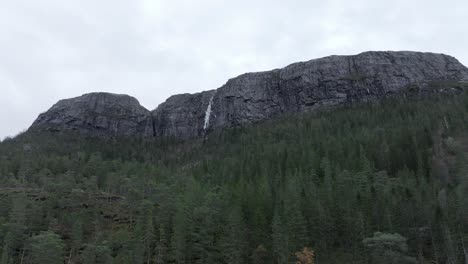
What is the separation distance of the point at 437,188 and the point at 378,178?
12981 mm

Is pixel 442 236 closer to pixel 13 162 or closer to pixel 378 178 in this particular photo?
pixel 378 178

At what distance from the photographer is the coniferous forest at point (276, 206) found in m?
68.8

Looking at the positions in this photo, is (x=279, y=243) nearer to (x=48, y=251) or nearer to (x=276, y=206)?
(x=276, y=206)

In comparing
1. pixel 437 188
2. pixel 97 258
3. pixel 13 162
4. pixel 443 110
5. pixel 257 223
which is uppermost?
pixel 443 110

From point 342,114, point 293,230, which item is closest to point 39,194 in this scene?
point 293,230

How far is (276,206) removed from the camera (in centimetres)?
7638

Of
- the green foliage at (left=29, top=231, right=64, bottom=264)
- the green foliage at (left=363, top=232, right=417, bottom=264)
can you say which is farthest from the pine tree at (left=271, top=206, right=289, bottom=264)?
the green foliage at (left=29, top=231, right=64, bottom=264)

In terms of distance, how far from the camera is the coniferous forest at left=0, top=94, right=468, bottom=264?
6875 cm

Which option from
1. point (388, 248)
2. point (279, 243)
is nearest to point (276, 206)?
point (279, 243)

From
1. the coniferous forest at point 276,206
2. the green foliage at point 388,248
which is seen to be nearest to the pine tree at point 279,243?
the coniferous forest at point 276,206

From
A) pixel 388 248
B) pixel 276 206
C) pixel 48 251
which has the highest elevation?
pixel 276 206

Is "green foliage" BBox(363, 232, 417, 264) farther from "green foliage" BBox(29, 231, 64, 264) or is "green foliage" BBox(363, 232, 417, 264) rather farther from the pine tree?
"green foliage" BBox(29, 231, 64, 264)

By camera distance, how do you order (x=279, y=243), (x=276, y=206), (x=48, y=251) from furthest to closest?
(x=276, y=206) → (x=279, y=243) → (x=48, y=251)

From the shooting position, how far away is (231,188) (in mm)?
104500
